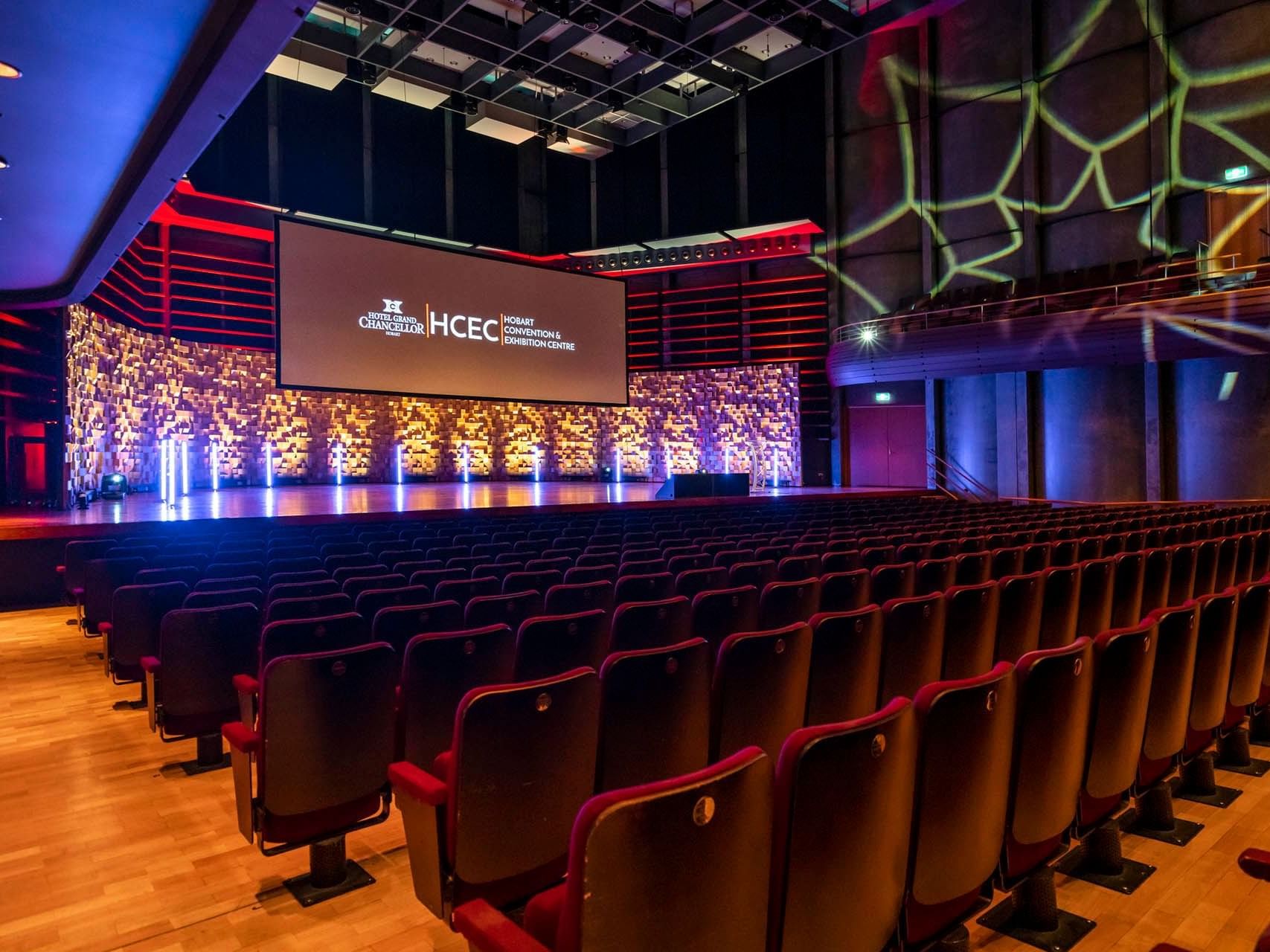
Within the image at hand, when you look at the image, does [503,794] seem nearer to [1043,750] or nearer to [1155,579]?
[1043,750]

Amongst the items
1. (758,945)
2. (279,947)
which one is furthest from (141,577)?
(758,945)

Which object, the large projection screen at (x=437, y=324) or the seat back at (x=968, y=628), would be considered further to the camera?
the large projection screen at (x=437, y=324)

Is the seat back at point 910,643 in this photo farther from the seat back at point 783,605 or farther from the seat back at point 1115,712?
the seat back at point 1115,712

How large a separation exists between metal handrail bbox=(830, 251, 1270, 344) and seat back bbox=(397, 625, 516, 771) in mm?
11807

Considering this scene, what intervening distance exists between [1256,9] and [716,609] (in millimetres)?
15082

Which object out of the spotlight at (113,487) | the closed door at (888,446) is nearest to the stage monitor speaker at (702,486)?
the closed door at (888,446)

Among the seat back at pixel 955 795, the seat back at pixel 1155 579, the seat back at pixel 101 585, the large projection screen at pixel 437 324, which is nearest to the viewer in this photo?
the seat back at pixel 955 795

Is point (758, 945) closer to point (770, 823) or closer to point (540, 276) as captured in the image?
point (770, 823)

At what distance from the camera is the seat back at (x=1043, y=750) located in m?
1.80

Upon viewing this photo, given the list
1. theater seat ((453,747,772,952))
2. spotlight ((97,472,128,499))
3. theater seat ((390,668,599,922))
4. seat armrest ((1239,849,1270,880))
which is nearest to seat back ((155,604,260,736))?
theater seat ((390,668,599,922))

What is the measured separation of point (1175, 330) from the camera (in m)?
11.5

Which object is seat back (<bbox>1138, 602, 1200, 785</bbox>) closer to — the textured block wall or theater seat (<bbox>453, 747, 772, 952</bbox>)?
theater seat (<bbox>453, 747, 772, 952</bbox>)

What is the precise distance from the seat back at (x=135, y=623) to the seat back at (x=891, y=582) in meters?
3.19

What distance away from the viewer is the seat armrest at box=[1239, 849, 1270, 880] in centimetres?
133
